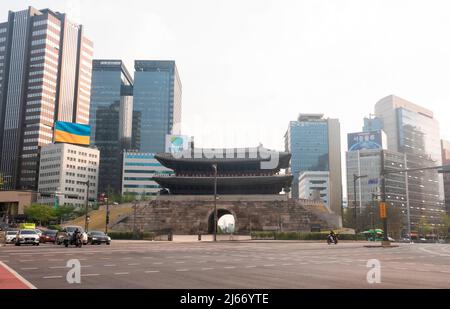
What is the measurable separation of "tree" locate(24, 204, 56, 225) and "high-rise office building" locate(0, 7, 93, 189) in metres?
53.5

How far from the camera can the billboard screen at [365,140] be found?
152750mm

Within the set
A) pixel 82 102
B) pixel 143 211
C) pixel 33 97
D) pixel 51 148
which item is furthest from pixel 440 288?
pixel 82 102

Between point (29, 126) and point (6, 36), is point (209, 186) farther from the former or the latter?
point (6, 36)

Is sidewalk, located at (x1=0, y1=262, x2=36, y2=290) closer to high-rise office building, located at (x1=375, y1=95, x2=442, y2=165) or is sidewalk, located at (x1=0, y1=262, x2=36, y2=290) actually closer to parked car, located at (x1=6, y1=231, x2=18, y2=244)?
parked car, located at (x1=6, y1=231, x2=18, y2=244)

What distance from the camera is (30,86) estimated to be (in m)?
155

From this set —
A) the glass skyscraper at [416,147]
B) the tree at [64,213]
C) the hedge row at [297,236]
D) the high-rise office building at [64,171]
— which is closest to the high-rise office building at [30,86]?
the high-rise office building at [64,171]

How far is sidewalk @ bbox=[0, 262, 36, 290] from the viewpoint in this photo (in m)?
10.5

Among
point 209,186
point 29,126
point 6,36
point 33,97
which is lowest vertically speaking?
point 209,186

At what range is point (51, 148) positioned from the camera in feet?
494

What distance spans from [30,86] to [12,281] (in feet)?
528

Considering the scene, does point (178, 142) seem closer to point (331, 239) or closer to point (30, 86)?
point (30, 86)

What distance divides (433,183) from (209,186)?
139695 millimetres

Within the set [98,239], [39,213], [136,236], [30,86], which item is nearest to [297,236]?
[136,236]

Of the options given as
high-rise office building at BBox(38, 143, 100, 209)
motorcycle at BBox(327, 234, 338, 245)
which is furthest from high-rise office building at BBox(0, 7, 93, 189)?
motorcycle at BBox(327, 234, 338, 245)
